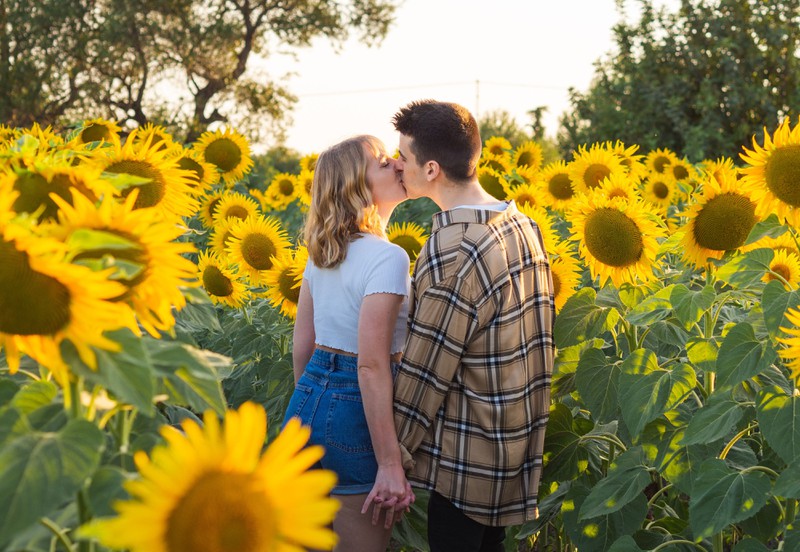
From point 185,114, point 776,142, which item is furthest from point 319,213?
point 185,114

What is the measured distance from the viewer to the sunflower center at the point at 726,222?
2646mm

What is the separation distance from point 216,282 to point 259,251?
9.5 inches

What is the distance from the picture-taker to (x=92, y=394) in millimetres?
1278

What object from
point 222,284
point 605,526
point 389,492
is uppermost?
point 222,284

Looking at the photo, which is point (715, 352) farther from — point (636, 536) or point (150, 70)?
point (150, 70)

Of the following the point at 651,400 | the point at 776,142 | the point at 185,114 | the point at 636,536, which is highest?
the point at 185,114

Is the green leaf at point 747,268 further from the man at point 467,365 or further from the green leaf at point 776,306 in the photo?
the man at point 467,365

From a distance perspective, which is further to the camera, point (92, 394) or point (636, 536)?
point (636, 536)

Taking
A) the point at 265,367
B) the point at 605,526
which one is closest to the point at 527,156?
the point at 265,367

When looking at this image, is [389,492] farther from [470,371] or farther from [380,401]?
[470,371]

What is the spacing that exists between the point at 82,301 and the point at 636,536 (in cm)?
212

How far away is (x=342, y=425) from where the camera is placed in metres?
2.62

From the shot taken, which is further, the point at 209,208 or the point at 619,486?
the point at 209,208

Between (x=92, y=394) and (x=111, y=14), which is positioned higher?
(x=111, y=14)
